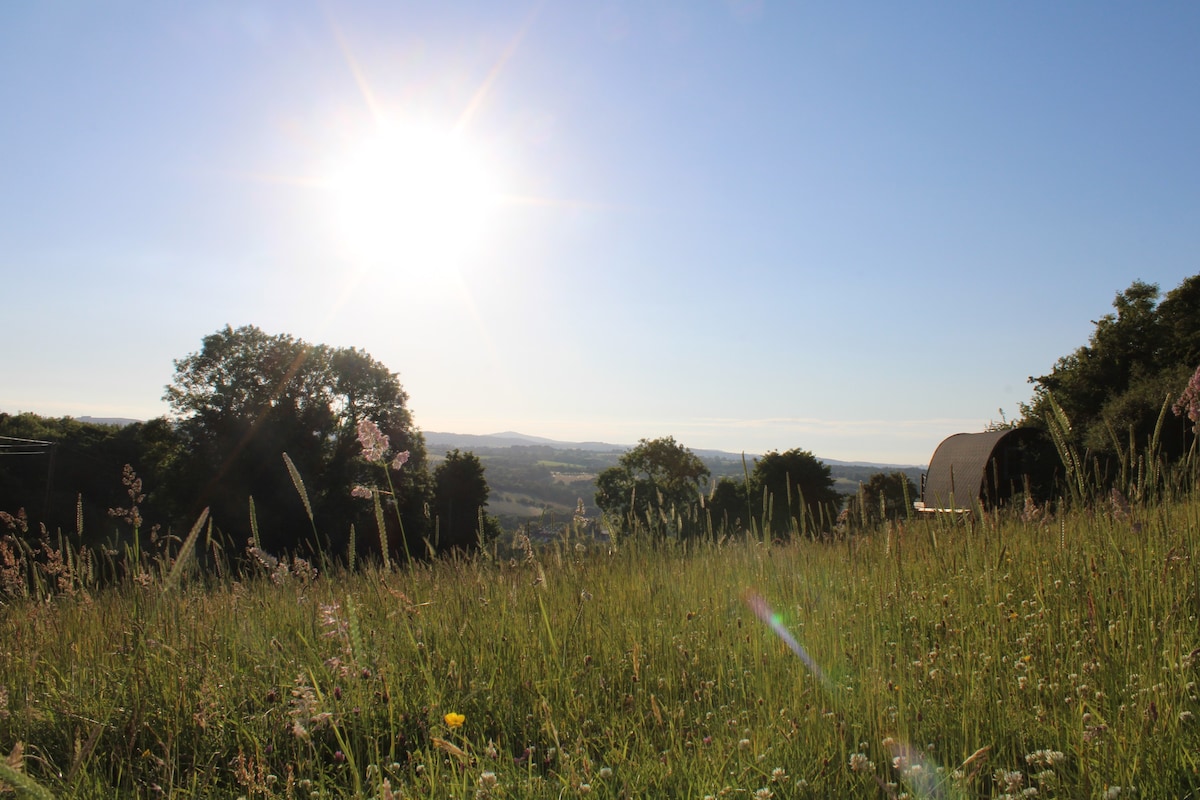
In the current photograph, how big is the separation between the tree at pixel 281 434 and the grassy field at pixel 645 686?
2349 centimetres

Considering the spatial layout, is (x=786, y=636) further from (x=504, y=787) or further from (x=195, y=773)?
(x=195, y=773)

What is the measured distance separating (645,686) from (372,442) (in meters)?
1.74

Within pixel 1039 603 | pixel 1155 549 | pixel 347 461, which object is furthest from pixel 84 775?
pixel 347 461

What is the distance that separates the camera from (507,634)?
343 centimetres

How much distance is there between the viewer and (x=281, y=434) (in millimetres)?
29219

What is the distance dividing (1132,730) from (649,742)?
140 cm

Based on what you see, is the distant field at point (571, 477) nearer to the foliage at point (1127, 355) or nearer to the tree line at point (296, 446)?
the tree line at point (296, 446)

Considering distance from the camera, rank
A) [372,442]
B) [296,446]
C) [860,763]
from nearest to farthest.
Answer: [860,763]
[372,442]
[296,446]

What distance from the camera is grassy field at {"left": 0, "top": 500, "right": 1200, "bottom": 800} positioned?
2127 mm

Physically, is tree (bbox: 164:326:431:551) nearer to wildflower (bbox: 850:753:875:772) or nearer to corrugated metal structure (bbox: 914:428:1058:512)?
corrugated metal structure (bbox: 914:428:1058:512)

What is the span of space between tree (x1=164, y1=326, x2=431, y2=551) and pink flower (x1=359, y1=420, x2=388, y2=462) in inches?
930

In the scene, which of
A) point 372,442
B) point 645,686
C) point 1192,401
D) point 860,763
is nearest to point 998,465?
point 1192,401

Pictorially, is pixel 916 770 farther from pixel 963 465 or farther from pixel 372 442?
pixel 963 465

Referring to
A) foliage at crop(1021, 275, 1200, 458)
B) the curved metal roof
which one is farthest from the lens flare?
foliage at crop(1021, 275, 1200, 458)
